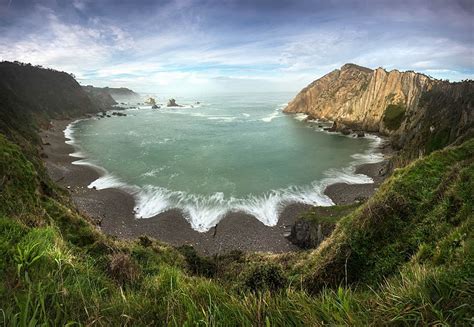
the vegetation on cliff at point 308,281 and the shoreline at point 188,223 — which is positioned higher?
the vegetation on cliff at point 308,281

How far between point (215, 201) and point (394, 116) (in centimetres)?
5388

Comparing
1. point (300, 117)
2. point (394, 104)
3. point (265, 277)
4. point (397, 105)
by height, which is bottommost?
point (300, 117)

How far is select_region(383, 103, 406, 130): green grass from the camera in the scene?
62.4 m

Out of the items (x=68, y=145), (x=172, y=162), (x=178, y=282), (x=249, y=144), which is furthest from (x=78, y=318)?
(x=68, y=145)

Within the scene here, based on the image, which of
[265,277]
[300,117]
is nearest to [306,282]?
[265,277]

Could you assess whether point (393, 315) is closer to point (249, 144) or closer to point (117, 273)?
point (117, 273)

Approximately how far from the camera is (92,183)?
3328 centimetres

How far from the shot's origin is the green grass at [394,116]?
2455 inches

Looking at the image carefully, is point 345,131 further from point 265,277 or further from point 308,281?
point 265,277

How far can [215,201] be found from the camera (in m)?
29.0

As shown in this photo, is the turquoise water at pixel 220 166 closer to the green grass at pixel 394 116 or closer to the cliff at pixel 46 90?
the green grass at pixel 394 116

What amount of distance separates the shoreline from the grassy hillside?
12.9m

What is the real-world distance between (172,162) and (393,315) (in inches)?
1634

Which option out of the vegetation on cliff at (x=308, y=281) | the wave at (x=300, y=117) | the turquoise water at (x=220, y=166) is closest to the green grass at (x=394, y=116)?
the turquoise water at (x=220, y=166)
